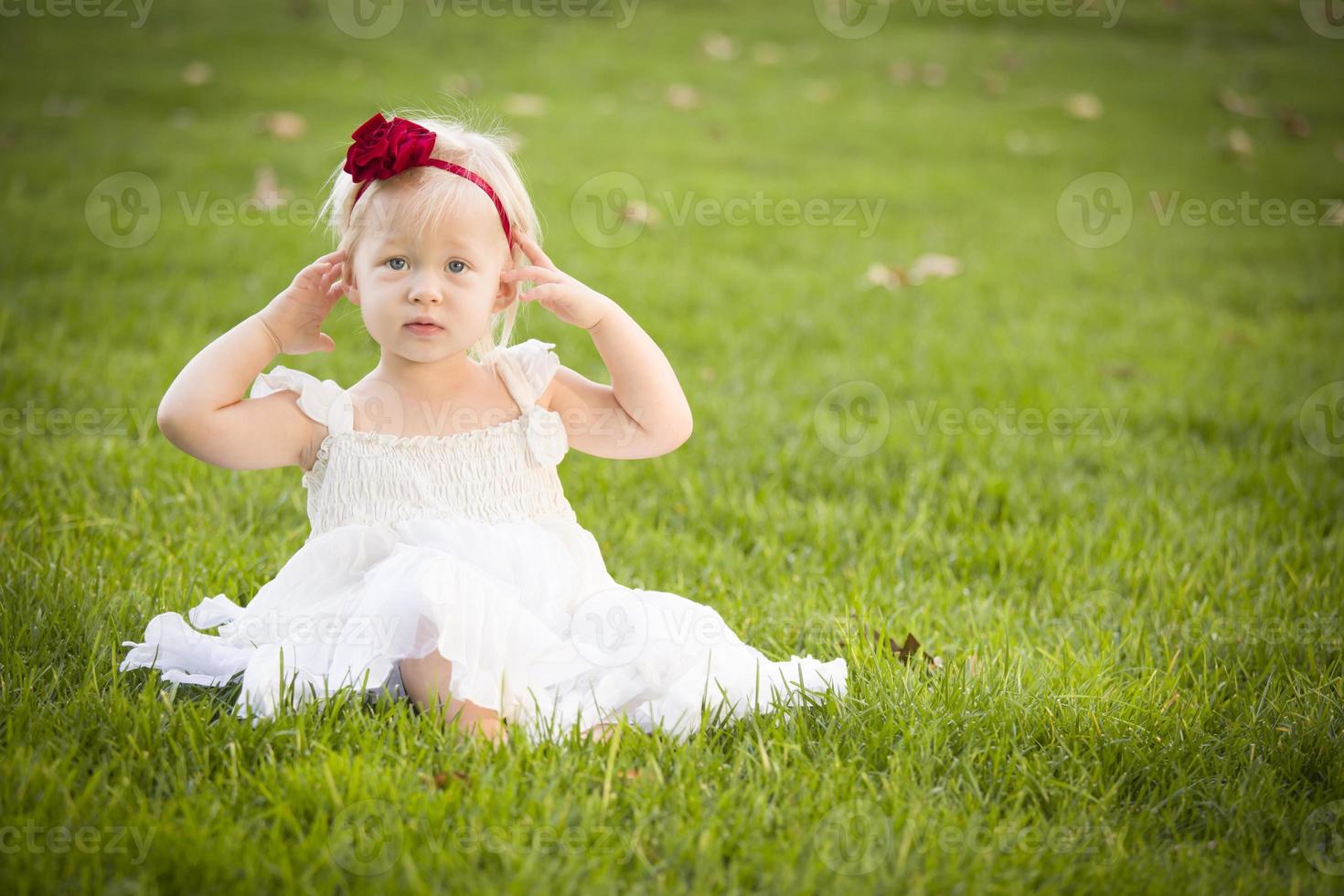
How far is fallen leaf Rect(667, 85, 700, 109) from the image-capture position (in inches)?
358

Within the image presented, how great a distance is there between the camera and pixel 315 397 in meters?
2.26

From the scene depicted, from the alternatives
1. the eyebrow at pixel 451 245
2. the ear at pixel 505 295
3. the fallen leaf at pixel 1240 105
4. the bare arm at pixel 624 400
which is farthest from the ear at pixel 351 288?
the fallen leaf at pixel 1240 105

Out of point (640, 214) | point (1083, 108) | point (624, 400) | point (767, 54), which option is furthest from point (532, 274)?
point (767, 54)

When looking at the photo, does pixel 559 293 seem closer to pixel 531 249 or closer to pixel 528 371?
pixel 531 249

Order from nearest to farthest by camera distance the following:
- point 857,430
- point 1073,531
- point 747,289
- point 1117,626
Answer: point 1117,626 < point 1073,531 < point 857,430 < point 747,289

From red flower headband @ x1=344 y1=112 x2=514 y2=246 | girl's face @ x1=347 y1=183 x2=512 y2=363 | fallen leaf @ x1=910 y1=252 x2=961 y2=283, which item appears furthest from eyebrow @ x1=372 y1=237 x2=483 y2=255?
fallen leaf @ x1=910 y1=252 x2=961 y2=283

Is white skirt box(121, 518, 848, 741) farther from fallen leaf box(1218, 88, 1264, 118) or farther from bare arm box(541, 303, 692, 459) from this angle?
fallen leaf box(1218, 88, 1264, 118)

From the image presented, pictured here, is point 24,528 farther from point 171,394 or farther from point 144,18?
point 144,18

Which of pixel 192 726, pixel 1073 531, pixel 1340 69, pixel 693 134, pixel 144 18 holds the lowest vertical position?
pixel 192 726

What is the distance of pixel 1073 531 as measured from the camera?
11.1 ft

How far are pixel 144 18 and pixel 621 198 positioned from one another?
6143 mm

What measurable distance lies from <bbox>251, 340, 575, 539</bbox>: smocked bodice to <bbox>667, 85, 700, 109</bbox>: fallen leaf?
7153mm

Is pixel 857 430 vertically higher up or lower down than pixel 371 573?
higher up

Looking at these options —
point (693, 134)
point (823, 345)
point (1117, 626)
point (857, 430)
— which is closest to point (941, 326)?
point (823, 345)
